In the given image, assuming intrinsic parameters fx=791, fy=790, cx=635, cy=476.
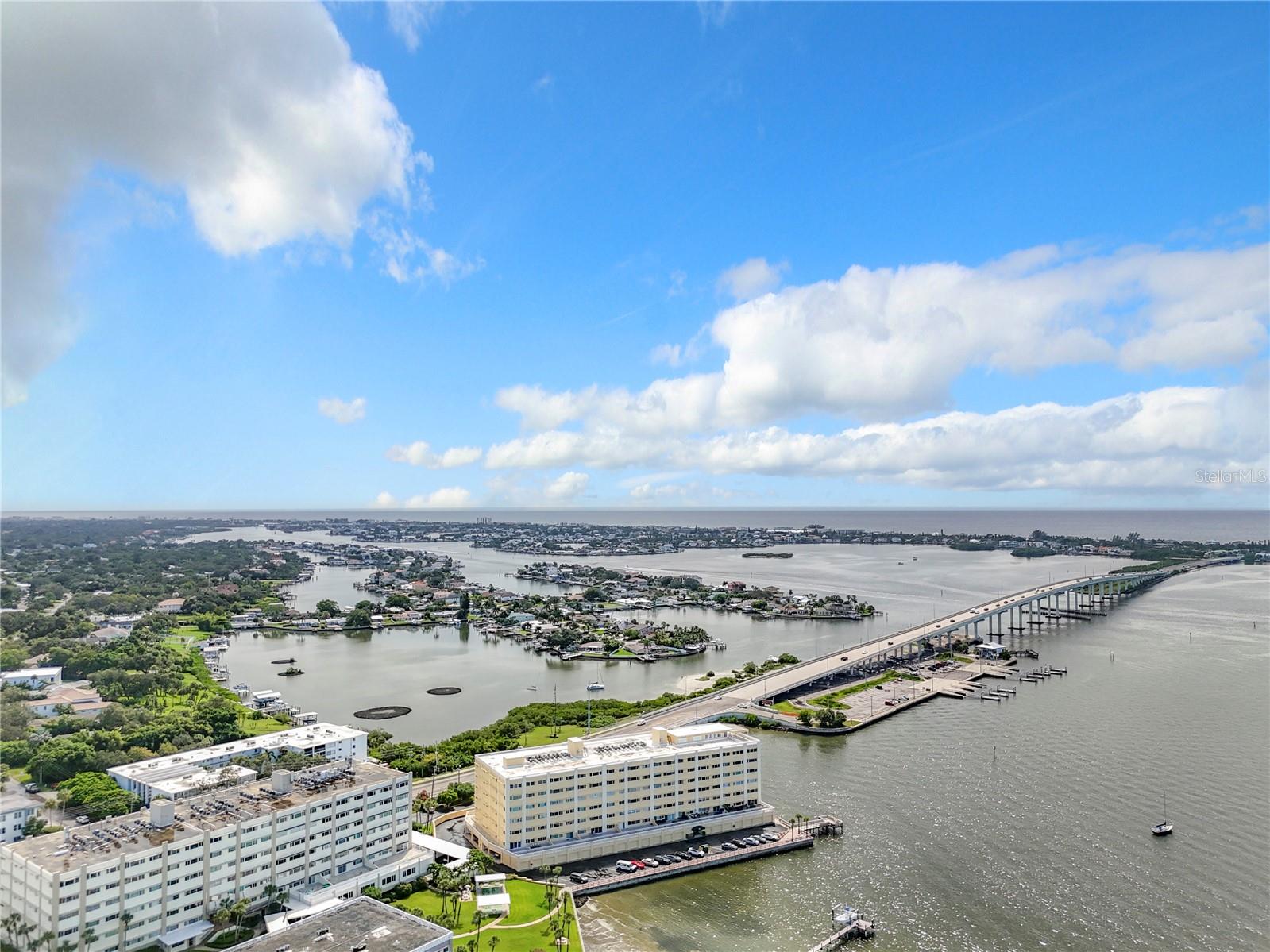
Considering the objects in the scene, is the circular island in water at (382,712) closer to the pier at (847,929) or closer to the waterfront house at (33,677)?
the waterfront house at (33,677)

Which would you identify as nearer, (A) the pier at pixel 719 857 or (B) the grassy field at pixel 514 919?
(B) the grassy field at pixel 514 919

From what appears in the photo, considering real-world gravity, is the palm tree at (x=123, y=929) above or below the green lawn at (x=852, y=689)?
above

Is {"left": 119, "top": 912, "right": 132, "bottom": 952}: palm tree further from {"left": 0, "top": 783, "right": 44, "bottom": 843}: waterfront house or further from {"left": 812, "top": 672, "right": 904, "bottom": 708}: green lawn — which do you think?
{"left": 812, "top": 672, "right": 904, "bottom": 708}: green lawn

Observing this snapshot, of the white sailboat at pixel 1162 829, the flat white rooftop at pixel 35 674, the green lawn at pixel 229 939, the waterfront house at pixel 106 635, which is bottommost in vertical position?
the green lawn at pixel 229 939

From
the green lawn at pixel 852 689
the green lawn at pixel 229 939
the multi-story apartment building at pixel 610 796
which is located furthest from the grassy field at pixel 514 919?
the green lawn at pixel 852 689

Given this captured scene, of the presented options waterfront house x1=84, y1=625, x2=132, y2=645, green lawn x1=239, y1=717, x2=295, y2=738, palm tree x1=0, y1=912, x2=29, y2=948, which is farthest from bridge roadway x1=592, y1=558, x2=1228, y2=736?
waterfront house x1=84, y1=625, x2=132, y2=645

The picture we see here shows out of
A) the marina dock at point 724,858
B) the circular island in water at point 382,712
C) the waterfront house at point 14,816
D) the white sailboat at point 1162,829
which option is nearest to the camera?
the marina dock at point 724,858
